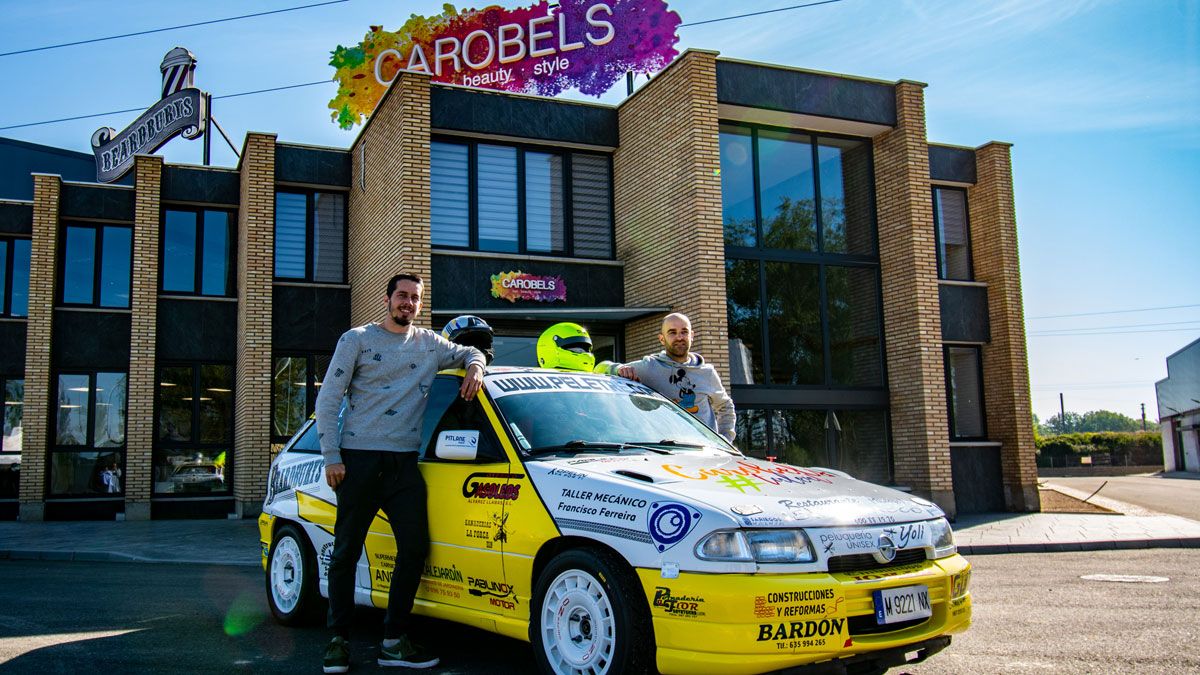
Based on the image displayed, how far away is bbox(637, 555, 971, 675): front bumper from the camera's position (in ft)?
12.3

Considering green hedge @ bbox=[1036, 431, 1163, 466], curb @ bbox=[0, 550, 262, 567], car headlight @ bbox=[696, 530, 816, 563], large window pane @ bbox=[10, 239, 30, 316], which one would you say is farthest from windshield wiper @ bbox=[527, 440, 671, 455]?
green hedge @ bbox=[1036, 431, 1163, 466]

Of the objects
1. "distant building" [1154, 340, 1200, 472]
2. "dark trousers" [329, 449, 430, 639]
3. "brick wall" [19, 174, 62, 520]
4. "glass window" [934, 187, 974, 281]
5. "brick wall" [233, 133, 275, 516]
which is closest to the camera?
"dark trousers" [329, 449, 430, 639]

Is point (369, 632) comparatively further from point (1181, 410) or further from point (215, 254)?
point (1181, 410)

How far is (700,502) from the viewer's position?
4.01 metres

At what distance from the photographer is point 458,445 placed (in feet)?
16.2

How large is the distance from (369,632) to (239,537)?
343 inches

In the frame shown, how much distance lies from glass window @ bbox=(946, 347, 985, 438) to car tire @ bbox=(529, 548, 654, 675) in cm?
1575

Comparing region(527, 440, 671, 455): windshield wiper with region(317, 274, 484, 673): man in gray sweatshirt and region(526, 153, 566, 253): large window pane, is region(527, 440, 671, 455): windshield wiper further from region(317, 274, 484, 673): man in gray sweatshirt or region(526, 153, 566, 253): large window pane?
region(526, 153, 566, 253): large window pane

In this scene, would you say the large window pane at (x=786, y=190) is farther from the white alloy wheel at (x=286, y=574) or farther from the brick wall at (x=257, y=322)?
the white alloy wheel at (x=286, y=574)

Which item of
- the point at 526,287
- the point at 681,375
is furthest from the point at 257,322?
the point at 681,375

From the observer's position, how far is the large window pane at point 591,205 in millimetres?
16391

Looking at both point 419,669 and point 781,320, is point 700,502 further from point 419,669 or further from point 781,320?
point 781,320

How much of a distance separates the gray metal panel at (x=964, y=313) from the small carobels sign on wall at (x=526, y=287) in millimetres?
7850

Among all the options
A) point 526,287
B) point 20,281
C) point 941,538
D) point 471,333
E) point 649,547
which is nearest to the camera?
point 649,547
